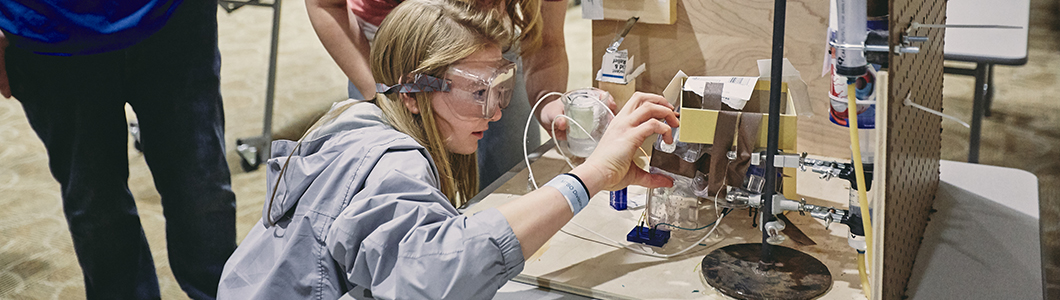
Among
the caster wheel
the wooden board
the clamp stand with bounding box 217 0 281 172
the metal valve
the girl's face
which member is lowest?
the caster wheel

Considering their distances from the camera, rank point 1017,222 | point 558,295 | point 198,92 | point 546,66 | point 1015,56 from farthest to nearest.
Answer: point 1015,56, point 198,92, point 546,66, point 1017,222, point 558,295

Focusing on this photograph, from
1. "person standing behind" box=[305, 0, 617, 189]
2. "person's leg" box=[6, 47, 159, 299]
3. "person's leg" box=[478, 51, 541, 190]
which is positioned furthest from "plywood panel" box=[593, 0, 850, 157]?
"person's leg" box=[6, 47, 159, 299]

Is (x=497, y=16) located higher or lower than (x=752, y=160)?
higher

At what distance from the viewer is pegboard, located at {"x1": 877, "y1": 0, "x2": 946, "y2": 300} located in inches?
33.9

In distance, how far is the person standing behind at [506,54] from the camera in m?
1.71

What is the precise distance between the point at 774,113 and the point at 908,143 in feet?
0.61

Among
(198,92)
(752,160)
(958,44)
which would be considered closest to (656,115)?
(752,160)

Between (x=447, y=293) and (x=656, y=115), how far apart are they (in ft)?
1.47

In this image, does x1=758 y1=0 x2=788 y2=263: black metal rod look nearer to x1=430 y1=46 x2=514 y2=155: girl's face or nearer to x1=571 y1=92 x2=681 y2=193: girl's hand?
x1=571 y1=92 x2=681 y2=193: girl's hand

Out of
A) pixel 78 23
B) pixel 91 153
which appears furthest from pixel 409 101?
pixel 91 153

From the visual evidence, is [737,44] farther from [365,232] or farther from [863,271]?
[365,232]

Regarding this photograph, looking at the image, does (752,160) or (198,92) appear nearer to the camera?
(752,160)

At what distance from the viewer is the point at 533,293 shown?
3.72 feet

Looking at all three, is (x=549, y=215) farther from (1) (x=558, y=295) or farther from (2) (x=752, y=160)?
(2) (x=752, y=160)
